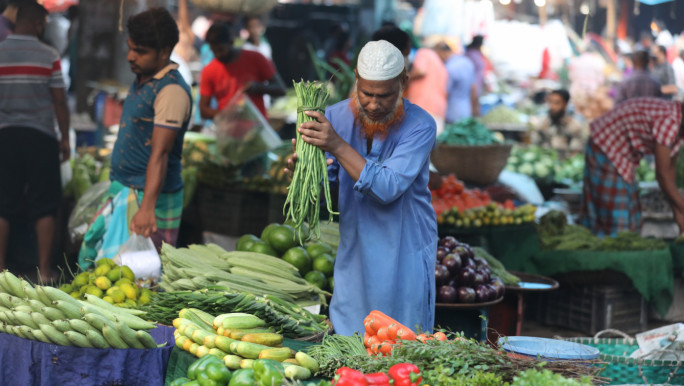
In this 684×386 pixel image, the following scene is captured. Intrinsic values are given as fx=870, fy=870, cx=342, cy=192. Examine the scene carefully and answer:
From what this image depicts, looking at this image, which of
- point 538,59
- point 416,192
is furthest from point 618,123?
point 538,59

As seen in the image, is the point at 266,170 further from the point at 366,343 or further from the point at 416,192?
the point at 366,343

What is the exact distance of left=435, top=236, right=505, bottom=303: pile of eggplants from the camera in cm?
471

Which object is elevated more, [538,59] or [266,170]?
[538,59]

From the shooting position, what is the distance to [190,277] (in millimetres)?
3955

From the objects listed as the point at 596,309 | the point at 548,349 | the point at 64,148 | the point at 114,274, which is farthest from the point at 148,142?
the point at 596,309

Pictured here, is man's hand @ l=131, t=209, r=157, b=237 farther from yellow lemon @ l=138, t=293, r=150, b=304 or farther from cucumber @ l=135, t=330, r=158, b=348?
cucumber @ l=135, t=330, r=158, b=348

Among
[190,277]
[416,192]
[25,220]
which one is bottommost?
[25,220]

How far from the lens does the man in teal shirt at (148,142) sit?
484 cm

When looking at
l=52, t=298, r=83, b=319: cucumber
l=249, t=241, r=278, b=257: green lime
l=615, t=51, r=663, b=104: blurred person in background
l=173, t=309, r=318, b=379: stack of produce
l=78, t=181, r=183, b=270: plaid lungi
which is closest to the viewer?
l=173, t=309, r=318, b=379: stack of produce

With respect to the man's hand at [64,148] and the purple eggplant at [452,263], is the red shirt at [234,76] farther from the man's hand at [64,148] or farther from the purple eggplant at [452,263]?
the purple eggplant at [452,263]

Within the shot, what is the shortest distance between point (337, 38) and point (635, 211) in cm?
621

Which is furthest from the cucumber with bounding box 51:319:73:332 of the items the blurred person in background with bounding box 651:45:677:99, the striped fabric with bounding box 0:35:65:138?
the blurred person in background with bounding box 651:45:677:99

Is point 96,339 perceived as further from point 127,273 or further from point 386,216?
point 386,216

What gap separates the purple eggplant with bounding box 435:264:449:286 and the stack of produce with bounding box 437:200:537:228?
1.38 meters
